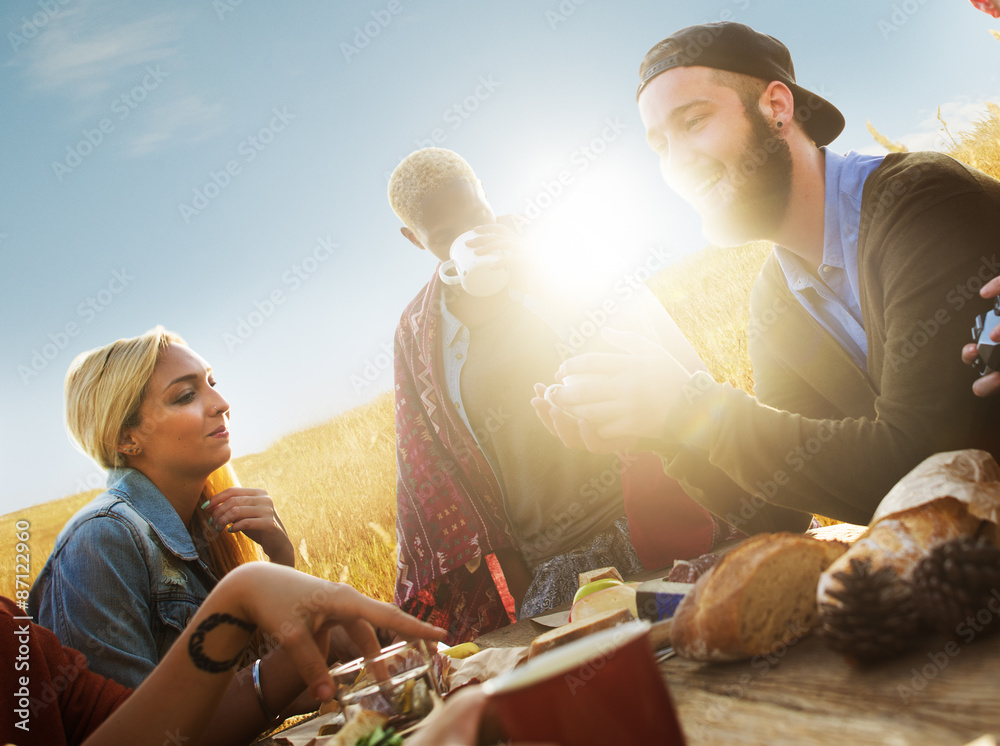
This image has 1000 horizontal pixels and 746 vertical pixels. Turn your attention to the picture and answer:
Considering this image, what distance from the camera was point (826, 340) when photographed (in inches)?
78.3

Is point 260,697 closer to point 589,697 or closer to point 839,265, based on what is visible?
point 589,697

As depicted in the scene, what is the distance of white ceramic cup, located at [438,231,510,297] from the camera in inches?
105

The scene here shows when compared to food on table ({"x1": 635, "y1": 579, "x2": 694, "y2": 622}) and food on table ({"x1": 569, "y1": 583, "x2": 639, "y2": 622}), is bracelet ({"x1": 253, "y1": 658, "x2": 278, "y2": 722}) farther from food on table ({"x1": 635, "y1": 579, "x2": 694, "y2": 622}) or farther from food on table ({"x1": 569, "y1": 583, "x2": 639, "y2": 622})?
food on table ({"x1": 635, "y1": 579, "x2": 694, "y2": 622})

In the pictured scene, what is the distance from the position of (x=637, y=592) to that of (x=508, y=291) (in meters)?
2.02

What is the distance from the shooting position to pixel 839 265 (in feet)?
6.00

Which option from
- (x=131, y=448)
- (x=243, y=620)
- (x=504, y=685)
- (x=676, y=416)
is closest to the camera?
(x=504, y=685)

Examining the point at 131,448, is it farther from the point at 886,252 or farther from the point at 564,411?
the point at 886,252

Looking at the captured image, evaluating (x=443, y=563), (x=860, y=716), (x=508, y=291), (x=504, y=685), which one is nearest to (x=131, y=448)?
(x=443, y=563)

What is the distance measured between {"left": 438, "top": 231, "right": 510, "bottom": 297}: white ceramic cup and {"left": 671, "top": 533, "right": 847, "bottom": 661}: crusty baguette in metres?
1.92

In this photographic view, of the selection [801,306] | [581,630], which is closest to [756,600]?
[581,630]

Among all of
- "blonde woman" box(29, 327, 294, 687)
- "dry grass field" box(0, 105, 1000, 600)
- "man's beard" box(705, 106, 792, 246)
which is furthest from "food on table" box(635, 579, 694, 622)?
"dry grass field" box(0, 105, 1000, 600)

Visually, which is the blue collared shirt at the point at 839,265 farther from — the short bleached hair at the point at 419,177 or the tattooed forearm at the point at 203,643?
the tattooed forearm at the point at 203,643

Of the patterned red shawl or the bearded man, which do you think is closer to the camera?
the bearded man

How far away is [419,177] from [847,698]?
2.75 metres
